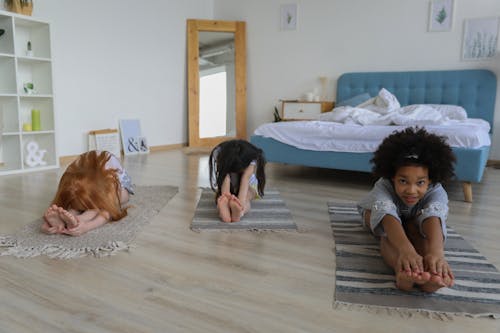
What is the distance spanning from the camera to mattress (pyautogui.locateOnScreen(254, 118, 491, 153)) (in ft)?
8.07

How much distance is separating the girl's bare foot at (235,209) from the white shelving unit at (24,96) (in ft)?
7.39

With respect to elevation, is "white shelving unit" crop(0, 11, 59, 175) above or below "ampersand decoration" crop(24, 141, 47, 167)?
above

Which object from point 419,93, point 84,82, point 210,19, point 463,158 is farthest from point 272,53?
point 463,158

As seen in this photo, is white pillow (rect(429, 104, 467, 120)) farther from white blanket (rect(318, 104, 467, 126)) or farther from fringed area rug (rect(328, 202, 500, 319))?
fringed area rug (rect(328, 202, 500, 319))

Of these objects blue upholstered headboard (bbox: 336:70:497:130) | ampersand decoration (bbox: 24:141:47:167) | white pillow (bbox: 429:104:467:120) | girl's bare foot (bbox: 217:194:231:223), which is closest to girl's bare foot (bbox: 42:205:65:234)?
girl's bare foot (bbox: 217:194:231:223)

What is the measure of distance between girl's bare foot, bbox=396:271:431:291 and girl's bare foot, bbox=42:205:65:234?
1343 mm

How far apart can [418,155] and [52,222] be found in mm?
1511

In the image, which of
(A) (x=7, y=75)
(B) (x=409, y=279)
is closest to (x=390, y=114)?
(B) (x=409, y=279)

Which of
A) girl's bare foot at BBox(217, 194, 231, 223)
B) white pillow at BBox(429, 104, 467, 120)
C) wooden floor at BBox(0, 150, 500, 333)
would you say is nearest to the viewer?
wooden floor at BBox(0, 150, 500, 333)

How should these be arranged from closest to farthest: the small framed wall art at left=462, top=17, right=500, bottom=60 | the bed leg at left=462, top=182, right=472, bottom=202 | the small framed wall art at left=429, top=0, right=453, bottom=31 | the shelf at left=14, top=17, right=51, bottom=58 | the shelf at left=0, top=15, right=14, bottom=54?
1. the bed leg at left=462, top=182, right=472, bottom=202
2. the shelf at left=0, top=15, right=14, bottom=54
3. the shelf at left=14, top=17, right=51, bottom=58
4. the small framed wall art at left=462, top=17, right=500, bottom=60
5. the small framed wall art at left=429, top=0, right=453, bottom=31

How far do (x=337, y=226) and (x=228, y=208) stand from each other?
0.53 metres

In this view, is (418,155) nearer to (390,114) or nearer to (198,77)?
(390,114)

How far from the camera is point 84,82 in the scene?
3887mm

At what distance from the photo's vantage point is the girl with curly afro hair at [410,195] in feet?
4.33
